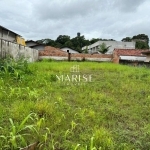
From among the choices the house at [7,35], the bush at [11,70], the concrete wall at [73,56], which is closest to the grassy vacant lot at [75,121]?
the bush at [11,70]

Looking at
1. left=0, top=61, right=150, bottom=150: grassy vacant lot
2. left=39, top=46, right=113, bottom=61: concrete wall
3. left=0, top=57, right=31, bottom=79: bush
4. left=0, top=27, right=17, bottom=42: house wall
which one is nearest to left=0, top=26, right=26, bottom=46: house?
left=0, top=27, right=17, bottom=42: house wall

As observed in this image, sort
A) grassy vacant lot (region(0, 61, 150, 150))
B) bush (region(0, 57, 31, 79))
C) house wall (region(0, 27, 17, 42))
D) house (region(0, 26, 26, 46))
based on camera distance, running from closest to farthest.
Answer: grassy vacant lot (region(0, 61, 150, 150)) → bush (region(0, 57, 31, 79)) → house (region(0, 26, 26, 46)) → house wall (region(0, 27, 17, 42))

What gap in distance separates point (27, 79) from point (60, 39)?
4443 cm

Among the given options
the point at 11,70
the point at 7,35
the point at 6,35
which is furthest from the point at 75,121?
the point at 7,35

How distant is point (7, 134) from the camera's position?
1953mm

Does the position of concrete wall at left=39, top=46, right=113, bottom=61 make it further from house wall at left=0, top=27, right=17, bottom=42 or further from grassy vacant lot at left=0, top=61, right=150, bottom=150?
grassy vacant lot at left=0, top=61, right=150, bottom=150

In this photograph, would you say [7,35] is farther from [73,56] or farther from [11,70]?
[11,70]

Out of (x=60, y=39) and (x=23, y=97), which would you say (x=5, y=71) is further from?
(x=60, y=39)

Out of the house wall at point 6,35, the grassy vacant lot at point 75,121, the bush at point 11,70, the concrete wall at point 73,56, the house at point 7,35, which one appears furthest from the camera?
the concrete wall at point 73,56

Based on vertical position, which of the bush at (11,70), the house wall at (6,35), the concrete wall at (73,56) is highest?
the house wall at (6,35)

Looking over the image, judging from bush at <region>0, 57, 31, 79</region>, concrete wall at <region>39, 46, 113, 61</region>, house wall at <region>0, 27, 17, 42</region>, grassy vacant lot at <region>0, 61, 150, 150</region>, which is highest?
house wall at <region>0, 27, 17, 42</region>

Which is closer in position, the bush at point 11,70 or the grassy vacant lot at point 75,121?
the grassy vacant lot at point 75,121

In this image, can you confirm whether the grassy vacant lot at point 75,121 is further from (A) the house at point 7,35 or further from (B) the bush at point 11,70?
(A) the house at point 7,35

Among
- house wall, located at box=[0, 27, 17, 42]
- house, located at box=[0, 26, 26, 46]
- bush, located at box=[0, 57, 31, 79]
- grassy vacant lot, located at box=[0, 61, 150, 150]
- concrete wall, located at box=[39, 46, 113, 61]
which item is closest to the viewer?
grassy vacant lot, located at box=[0, 61, 150, 150]
